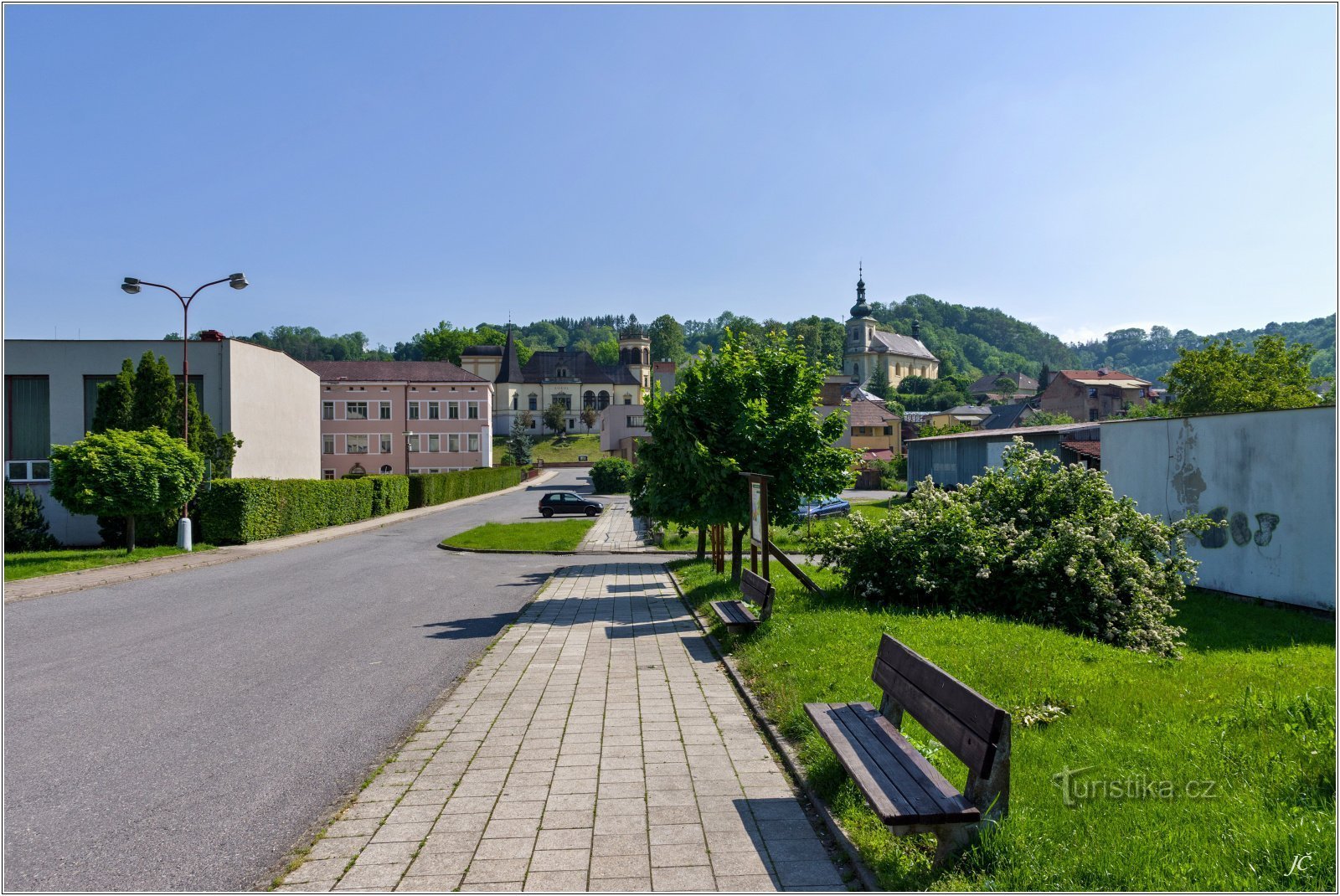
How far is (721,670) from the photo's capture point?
898cm

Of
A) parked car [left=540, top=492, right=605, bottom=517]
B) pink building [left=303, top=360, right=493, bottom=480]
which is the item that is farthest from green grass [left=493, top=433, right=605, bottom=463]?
parked car [left=540, top=492, right=605, bottom=517]

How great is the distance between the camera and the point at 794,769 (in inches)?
220

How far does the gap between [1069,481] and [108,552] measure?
23.2m

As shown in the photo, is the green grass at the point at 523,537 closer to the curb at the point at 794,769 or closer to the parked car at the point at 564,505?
the parked car at the point at 564,505

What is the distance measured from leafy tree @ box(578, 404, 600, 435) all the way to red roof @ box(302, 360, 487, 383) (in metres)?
38.9

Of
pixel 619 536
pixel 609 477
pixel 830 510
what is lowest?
pixel 619 536

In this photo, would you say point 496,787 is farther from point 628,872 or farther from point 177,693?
point 177,693

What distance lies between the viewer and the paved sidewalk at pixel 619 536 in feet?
84.6

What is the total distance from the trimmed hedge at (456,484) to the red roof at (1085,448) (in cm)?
3274

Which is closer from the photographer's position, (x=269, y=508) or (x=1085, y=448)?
(x=269, y=508)

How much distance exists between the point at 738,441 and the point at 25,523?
76.6ft

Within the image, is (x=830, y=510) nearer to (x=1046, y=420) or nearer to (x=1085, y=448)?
(x=1085, y=448)

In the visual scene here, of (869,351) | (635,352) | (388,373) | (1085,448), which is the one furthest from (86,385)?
(869,351)

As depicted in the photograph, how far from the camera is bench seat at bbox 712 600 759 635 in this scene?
10.1m
